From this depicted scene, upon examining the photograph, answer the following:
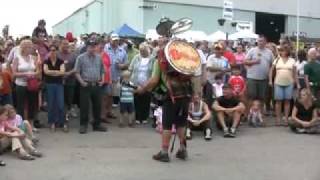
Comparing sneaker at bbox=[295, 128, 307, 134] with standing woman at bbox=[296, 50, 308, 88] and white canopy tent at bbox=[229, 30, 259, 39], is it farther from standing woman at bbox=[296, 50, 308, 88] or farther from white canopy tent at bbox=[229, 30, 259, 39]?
white canopy tent at bbox=[229, 30, 259, 39]

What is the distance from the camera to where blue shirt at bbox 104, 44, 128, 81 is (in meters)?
14.4

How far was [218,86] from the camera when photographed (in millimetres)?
13648

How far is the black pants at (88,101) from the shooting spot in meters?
12.4

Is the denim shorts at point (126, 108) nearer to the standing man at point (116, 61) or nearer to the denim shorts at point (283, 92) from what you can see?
the standing man at point (116, 61)

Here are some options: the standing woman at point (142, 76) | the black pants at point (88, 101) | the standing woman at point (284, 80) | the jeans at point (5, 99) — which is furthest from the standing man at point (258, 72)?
the jeans at point (5, 99)

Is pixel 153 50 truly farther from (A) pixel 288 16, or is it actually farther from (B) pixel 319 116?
(A) pixel 288 16

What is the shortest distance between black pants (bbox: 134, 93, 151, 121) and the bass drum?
380cm

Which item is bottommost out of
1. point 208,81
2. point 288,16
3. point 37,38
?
point 208,81

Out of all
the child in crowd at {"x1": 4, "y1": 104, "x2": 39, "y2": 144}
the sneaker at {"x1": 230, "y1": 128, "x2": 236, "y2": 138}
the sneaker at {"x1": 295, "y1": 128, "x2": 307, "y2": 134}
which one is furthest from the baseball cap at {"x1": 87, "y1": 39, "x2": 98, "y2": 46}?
the sneaker at {"x1": 295, "y1": 128, "x2": 307, "y2": 134}

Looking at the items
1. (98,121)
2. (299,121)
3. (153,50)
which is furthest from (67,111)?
(299,121)

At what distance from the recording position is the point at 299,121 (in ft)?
43.0

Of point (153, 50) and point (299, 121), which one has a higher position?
point (153, 50)

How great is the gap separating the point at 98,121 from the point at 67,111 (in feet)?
3.91

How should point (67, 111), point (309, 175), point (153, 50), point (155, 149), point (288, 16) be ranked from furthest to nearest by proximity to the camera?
point (288, 16) → point (153, 50) → point (67, 111) → point (155, 149) → point (309, 175)
